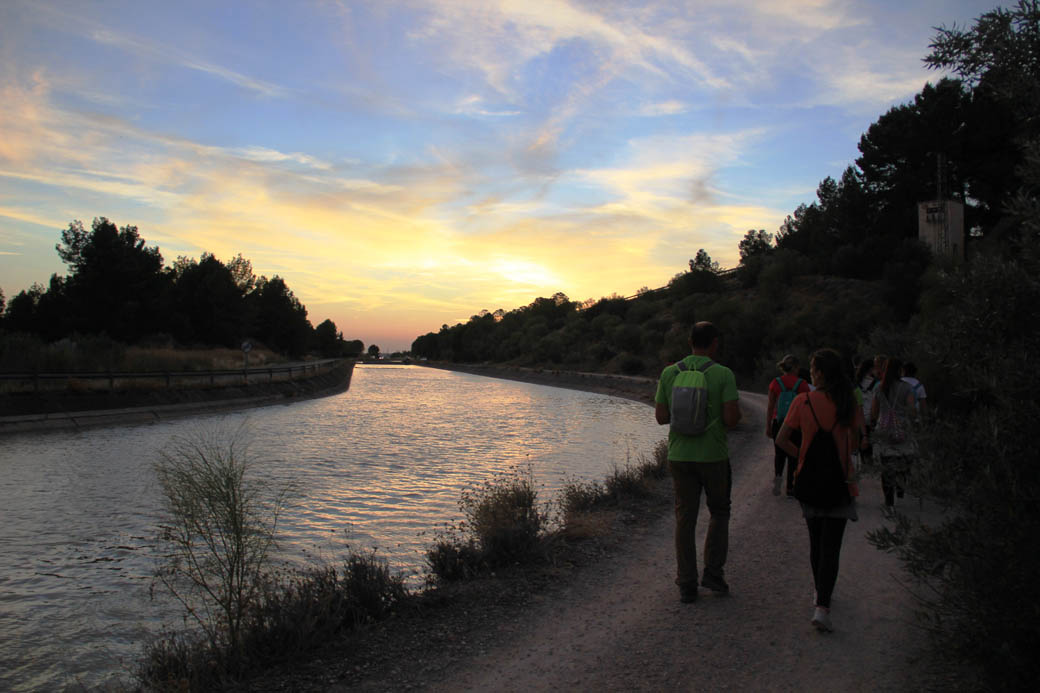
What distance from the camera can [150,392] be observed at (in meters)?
29.0

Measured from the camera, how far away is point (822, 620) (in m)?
4.64

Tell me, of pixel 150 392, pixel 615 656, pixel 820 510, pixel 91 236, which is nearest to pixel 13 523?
pixel 615 656

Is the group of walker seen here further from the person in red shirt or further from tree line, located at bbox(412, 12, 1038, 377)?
tree line, located at bbox(412, 12, 1038, 377)

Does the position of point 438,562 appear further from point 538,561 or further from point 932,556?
point 932,556

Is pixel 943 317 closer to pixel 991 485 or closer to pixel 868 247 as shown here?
pixel 991 485

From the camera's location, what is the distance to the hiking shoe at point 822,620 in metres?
4.64

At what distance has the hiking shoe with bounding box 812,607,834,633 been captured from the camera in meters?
4.64

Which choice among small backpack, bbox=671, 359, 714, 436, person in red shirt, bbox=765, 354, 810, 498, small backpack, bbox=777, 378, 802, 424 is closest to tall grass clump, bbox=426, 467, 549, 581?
small backpack, bbox=671, 359, 714, 436

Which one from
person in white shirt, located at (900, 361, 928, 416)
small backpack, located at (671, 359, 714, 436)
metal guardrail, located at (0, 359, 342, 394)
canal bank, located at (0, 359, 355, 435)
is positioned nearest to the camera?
small backpack, located at (671, 359, 714, 436)

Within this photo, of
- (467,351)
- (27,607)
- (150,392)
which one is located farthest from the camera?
(467,351)

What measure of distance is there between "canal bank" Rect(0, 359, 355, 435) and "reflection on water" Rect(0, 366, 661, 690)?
70.2 inches

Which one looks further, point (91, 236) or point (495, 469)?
point (91, 236)

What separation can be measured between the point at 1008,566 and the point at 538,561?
449 centimetres

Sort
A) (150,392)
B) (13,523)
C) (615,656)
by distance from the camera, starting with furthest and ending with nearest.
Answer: (150,392), (13,523), (615,656)
